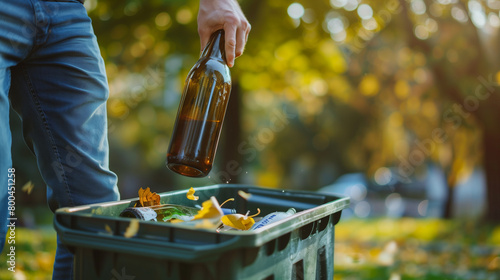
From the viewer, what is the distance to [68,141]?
1649 mm

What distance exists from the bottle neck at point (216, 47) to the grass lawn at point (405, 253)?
2.15 meters

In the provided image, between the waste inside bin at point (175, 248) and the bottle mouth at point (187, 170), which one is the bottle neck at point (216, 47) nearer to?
the bottle mouth at point (187, 170)

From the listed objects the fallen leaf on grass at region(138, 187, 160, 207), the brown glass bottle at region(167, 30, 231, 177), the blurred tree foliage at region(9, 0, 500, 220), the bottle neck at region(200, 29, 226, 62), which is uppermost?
the blurred tree foliage at region(9, 0, 500, 220)

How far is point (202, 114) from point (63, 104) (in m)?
0.51

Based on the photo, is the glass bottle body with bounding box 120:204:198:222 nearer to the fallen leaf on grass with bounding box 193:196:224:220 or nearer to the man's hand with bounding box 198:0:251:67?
the fallen leaf on grass with bounding box 193:196:224:220

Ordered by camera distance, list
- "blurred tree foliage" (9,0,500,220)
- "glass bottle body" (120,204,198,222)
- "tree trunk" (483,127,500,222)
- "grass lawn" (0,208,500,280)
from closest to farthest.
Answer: "glass bottle body" (120,204,198,222), "grass lawn" (0,208,500,280), "blurred tree foliage" (9,0,500,220), "tree trunk" (483,127,500,222)

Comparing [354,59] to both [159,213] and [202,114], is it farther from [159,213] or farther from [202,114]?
[159,213]

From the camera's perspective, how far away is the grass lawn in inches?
152

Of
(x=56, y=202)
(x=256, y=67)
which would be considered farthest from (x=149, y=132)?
(x=56, y=202)

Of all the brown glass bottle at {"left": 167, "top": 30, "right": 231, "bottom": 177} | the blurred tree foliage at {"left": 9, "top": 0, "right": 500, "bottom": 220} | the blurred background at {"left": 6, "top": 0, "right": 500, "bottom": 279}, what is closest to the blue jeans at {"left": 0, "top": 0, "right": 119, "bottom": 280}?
the brown glass bottle at {"left": 167, "top": 30, "right": 231, "bottom": 177}

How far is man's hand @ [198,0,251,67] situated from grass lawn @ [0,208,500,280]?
223cm

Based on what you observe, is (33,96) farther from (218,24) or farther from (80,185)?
(218,24)

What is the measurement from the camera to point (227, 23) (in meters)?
1.72

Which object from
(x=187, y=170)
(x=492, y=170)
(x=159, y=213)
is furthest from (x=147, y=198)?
(x=492, y=170)
